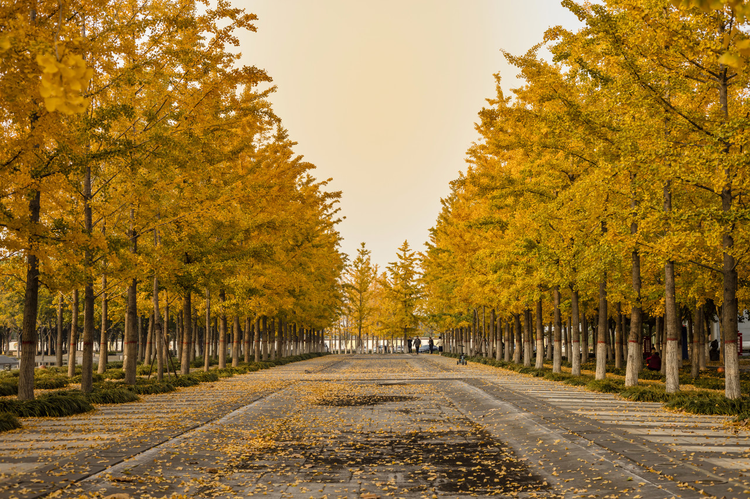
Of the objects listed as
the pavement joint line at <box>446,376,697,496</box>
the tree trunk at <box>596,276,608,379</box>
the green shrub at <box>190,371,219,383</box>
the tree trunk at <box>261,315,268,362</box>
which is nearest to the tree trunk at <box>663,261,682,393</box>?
the tree trunk at <box>596,276,608,379</box>

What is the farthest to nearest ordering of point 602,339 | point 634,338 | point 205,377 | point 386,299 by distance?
point 386,299
point 205,377
point 602,339
point 634,338

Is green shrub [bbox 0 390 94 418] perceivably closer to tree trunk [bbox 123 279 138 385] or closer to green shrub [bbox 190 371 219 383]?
tree trunk [bbox 123 279 138 385]

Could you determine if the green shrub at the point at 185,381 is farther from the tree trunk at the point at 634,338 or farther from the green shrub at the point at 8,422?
the tree trunk at the point at 634,338

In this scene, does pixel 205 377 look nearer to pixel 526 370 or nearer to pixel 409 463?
pixel 526 370

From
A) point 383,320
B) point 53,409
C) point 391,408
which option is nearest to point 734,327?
point 391,408

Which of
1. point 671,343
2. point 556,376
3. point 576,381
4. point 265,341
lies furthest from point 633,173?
point 265,341

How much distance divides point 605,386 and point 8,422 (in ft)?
54.3

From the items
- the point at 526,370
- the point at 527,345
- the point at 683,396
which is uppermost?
the point at 527,345

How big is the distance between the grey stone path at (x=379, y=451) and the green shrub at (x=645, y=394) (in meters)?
0.95

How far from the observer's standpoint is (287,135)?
33.2 meters

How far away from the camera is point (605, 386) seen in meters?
21.2

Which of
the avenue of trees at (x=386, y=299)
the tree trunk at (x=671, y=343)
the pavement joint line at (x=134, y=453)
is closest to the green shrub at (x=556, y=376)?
the tree trunk at (x=671, y=343)

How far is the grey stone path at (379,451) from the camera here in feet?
25.7

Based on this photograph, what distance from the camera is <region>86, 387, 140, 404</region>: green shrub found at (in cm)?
1732
